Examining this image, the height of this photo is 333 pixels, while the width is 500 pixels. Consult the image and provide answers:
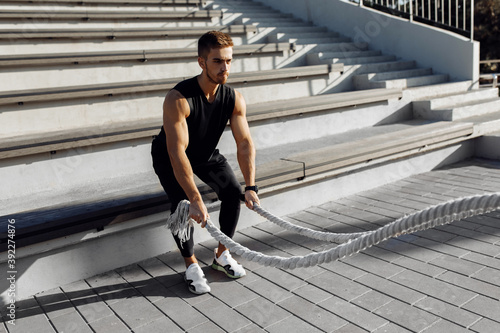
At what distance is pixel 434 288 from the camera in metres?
2.62

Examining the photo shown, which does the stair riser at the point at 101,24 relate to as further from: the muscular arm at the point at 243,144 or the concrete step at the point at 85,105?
the muscular arm at the point at 243,144

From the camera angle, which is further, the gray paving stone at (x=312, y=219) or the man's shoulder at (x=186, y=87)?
the gray paving stone at (x=312, y=219)

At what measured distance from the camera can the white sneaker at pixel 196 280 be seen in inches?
107

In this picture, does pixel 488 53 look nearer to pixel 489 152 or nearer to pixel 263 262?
pixel 489 152

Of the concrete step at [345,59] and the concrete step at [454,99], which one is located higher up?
the concrete step at [345,59]

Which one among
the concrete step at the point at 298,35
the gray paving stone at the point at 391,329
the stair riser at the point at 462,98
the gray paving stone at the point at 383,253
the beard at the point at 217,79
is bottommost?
the gray paving stone at the point at 391,329

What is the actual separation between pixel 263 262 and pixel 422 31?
19.7ft

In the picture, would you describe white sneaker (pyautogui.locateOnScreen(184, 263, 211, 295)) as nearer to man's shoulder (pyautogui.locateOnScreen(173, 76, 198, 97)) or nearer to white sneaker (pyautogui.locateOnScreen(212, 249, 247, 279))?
white sneaker (pyautogui.locateOnScreen(212, 249, 247, 279))

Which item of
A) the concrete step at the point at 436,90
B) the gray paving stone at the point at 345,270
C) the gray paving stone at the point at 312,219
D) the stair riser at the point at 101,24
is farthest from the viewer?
the concrete step at the point at 436,90

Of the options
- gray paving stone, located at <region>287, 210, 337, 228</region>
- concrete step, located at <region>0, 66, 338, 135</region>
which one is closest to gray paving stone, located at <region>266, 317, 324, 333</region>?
gray paving stone, located at <region>287, 210, 337, 228</region>

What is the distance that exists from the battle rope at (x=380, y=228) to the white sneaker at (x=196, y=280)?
300 mm

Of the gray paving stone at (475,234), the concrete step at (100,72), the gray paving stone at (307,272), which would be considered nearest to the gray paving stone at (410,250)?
the gray paving stone at (475,234)

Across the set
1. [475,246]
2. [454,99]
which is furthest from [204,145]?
[454,99]

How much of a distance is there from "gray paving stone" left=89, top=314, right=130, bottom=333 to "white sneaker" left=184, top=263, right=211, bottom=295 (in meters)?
0.45
